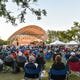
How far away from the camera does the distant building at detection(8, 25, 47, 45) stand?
296 ft

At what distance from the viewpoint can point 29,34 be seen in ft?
325

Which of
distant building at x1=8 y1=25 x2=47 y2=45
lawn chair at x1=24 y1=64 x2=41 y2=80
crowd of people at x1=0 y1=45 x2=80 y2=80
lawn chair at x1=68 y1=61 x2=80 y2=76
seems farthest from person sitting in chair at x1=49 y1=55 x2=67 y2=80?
distant building at x1=8 y1=25 x2=47 y2=45

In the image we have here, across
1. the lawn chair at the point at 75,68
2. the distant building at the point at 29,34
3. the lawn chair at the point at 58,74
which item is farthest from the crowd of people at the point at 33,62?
the distant building at the point at 29,34

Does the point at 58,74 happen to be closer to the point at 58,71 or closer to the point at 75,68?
the point at 58,71

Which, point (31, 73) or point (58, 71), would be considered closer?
point (58, 71)

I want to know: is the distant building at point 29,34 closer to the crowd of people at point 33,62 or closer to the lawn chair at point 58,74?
the crowd of people at point 33,62

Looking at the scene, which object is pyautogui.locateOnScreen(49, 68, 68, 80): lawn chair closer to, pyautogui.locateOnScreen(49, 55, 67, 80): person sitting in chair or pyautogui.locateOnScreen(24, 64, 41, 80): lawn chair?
pyautogui.locateOnScreen(49, 55, 67, 80): person sitting in chair

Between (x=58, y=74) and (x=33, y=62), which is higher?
(x=33, y=62)

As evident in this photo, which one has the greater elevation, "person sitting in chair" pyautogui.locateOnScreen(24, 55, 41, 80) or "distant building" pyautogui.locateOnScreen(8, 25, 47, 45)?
"distant building" pyautogui.locateOnScreen(8, 25, 47, 45)

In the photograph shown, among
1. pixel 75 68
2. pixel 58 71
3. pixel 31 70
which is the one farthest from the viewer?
pixel 75 68

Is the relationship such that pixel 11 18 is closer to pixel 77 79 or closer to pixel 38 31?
pixel 77 79

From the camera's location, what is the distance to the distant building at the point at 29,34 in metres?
90.2

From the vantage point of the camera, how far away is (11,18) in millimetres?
9422

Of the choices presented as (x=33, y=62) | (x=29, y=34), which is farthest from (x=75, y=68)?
(x=29, y=34)
